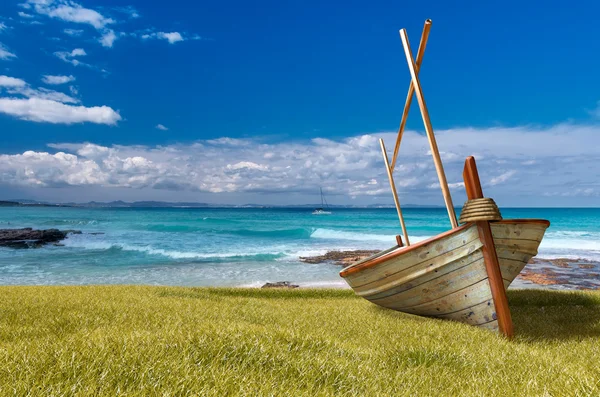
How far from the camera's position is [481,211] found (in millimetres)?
4648

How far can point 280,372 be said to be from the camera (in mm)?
2680

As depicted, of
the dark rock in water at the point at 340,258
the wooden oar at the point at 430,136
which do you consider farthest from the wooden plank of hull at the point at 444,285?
the dark rock in water at the point at 340,258

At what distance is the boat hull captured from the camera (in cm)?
480

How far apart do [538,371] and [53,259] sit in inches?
1082

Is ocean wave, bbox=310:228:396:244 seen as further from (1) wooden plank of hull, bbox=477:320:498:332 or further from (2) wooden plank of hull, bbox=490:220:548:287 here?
(1) wooden plank of hull, bbox=477:320:498:332

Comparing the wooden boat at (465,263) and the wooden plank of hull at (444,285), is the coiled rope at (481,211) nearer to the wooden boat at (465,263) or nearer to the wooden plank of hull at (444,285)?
the wooden boat at (465,263)

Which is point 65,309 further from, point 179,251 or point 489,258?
point 179,251

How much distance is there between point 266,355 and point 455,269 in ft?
10.1

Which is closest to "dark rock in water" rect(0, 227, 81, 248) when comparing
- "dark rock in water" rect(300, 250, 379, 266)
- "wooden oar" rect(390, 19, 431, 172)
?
"dark rock in water" rect(300, 250, 379, 266)

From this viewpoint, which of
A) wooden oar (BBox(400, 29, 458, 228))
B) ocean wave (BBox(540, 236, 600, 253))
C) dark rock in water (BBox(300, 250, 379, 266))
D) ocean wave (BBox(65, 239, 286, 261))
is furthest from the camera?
ocean wave (BBox(540, 236, 600, 253))

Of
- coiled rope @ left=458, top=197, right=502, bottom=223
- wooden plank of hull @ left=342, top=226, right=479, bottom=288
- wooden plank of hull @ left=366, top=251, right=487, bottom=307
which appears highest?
coiled rope @ left=458, top=197, right=502, bottom=223

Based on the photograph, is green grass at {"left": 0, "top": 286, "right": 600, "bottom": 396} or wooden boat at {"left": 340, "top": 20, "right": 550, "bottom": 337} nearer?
green grass at {"left": 0, "top": 286, "right": 600, "bottom": 396}

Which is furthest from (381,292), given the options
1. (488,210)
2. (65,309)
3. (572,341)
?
(65,309)

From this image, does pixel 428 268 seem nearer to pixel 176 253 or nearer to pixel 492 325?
pixel 492 325
